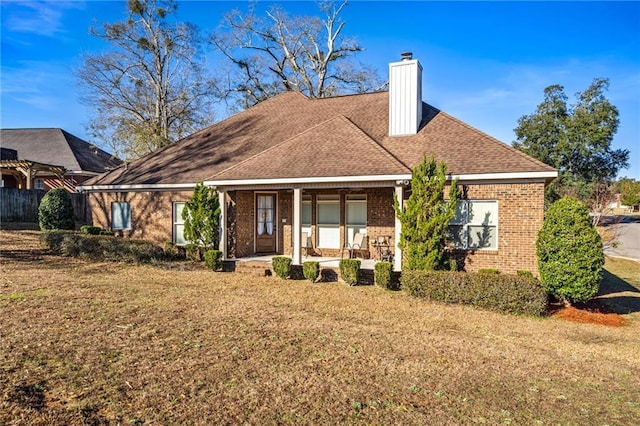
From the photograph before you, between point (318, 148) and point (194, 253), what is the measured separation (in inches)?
219

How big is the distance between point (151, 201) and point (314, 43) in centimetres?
2116

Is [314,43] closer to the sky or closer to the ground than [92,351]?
closer to the sky

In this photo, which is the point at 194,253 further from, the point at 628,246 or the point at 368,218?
the point at 628,246

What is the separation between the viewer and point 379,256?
13344mm

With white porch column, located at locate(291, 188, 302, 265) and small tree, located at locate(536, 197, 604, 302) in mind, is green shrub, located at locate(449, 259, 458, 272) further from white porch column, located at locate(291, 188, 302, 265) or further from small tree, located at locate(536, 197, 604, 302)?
white porch column, located at locate(291, 188, 302, 265)

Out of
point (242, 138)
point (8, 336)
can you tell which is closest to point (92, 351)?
point (8, 336)

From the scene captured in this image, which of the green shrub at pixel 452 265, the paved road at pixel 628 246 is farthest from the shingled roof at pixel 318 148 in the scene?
the paved road at pixel 628 246

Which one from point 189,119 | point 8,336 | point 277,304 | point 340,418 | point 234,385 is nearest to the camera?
point 340,418

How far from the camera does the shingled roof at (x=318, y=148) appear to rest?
11.9 meters

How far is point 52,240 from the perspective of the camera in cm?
1438

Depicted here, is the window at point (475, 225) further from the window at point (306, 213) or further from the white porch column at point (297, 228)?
the window at point (306, 213)

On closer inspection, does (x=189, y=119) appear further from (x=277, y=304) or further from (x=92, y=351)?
(x=92, y=351)

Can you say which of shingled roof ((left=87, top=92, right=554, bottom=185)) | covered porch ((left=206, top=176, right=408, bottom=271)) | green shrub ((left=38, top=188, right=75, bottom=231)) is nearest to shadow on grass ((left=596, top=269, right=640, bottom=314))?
shingled roof ((left=87, top=92, right=554, bottom=185))

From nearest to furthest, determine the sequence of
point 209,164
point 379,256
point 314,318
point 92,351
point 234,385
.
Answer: point 234,385 < point 92,351 < point 314,318 < point 379,256 < point 209,164
